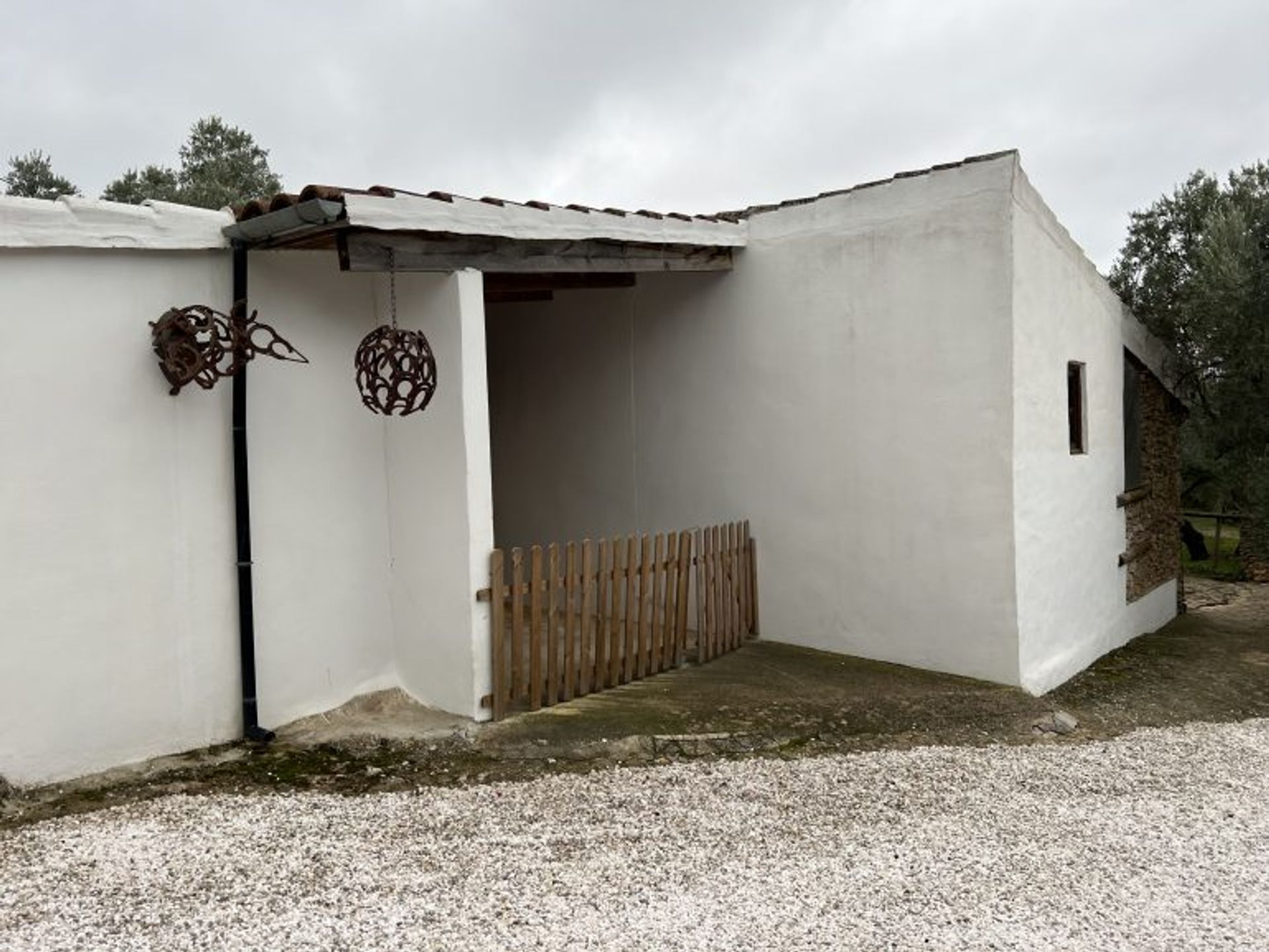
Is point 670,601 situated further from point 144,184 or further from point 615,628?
point 144,184

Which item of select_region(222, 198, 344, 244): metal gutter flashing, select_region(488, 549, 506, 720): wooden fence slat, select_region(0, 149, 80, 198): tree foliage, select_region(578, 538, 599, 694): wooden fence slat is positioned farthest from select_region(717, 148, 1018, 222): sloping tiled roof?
select_region(0, 149, 80, 198): tree foliage

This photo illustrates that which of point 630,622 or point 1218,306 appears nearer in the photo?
point 630,622

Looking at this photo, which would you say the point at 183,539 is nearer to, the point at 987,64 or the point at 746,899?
the point at 746,899

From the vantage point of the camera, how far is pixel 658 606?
7.03 meters

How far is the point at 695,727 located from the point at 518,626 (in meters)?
1.24

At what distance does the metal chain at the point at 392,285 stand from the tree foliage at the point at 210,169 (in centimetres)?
1626

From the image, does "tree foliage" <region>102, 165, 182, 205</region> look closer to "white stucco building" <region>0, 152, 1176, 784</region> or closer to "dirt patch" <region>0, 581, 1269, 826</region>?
"white stucco building" <region>0, 152, 1176, 784</region>

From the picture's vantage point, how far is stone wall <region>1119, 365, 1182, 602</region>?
31.9 ft

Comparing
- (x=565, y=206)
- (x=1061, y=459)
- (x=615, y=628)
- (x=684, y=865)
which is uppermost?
(x=565, y=206)

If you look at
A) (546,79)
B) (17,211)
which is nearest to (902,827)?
(17,211)

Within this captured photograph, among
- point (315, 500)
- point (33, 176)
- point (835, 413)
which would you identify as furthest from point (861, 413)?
point (33, 176)

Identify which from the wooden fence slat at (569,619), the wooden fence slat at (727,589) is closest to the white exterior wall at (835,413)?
the wooden fence slat at (727,589)

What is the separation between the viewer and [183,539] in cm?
521

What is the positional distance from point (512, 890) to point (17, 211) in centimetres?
380
